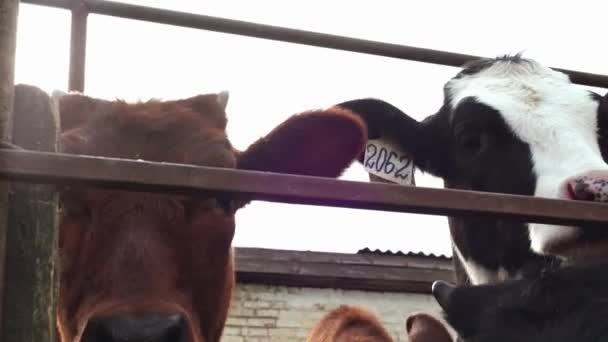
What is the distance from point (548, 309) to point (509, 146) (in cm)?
143

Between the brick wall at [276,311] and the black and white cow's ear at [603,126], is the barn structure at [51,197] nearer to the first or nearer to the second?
the black and white cow's ear at [603,126]

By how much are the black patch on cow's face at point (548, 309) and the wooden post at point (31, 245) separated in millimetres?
1214

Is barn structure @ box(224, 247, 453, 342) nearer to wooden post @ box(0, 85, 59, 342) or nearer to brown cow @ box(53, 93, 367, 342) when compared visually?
brown cow @ box(53, 93, 367, 342)

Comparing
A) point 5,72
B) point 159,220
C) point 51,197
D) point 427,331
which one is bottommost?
point 427,331

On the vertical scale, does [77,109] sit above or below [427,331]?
above

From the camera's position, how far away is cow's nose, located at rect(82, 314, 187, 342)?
1.80m

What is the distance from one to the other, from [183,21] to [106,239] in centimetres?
154

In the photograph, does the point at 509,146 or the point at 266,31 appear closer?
the point at 509,146

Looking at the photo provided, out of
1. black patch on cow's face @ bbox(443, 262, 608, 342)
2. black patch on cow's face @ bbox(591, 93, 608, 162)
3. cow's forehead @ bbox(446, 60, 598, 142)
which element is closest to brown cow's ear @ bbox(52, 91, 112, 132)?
black patch on cow's face @ bbox(443, 262, 608, 342)

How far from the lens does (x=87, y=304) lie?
2.07 m

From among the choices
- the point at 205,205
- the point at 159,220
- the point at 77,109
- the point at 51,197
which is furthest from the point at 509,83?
the point at 51,197

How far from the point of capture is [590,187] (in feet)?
8.46

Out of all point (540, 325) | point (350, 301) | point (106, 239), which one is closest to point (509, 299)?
point (540, 325)

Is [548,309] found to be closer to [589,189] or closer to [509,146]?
[589,189]
